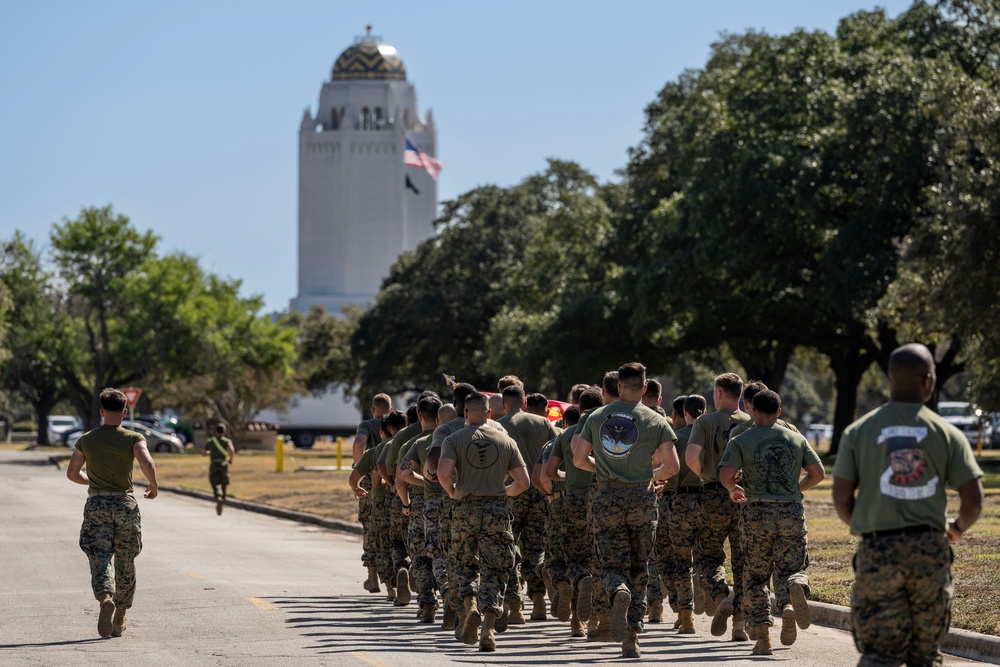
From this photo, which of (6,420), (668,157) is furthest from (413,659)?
(6,420)

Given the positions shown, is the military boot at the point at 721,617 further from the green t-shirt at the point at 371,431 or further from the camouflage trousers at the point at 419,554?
the green t-shirt at the point at 371,431

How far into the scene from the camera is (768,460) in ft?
35.2

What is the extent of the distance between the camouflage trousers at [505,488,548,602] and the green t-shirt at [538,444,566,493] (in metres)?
0.16

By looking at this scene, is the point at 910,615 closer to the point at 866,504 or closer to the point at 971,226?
the point at 866,504

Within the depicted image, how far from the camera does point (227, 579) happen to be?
15.9 m

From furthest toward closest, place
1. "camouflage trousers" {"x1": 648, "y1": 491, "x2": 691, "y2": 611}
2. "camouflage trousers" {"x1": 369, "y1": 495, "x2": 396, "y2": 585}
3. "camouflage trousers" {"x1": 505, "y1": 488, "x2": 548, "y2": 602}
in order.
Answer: "camouflage trousers" {"x1": 369, "y1": 495, "x2": 396, "y2": 585} < "camouflage trousers" {"x1": 505, "y1": 488, "x2": 548, "y2": 602} < "camouflage trousers" {"x1": 648, "y1": 491, "x2": 691, "y2": 611}

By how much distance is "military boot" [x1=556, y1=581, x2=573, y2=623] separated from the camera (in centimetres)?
1246

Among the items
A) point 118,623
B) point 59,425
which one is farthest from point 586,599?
point 59,425

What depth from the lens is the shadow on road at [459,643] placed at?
1063cm

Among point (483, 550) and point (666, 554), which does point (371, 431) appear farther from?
point (483, 550)

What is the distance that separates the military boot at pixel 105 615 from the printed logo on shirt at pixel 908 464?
6382 mm

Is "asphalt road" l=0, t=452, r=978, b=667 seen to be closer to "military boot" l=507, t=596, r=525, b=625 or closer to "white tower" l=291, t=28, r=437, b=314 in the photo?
"military boot" l=507, t=596, r=525, b=625

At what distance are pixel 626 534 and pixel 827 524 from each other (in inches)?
416

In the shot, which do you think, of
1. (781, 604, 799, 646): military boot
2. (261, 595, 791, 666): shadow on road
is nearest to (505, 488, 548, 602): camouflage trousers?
(261, 595, 791, 666): shadow on road
